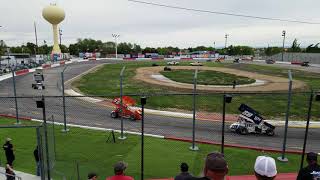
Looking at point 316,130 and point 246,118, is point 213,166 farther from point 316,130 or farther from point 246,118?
point 316,130

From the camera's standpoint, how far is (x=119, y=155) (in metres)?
14.3

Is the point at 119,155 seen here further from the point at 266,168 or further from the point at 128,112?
the point at 266,168

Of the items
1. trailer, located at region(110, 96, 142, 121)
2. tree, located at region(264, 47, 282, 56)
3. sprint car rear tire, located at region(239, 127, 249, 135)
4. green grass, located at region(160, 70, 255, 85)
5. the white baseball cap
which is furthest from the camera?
tree, located at region(264, 47, 282, 56)

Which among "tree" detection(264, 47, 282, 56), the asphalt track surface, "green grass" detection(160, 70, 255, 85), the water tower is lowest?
the asphalt track surface

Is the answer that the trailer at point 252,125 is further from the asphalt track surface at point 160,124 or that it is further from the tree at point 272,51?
the tree at point 272,51

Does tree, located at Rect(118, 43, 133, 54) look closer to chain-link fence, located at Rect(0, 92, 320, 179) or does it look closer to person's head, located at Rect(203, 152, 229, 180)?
chain-link fence, located at Rect(0, 92, 320, 179)

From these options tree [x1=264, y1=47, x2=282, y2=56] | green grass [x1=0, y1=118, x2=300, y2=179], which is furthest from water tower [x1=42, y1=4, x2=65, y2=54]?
tree [x1=264, y1=47, x2=282, y2=56]

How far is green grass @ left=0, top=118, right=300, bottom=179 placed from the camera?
40.9 ft

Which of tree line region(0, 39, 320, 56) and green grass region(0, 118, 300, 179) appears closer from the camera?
green grass region(0, 118, 300, 179)

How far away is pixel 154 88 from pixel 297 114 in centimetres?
1727

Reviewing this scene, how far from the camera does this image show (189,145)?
16062mm

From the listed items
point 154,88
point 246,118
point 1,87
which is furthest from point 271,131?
point 1,87

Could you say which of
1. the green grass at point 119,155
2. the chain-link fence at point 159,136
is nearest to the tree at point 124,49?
the chain-link fence at point 159,136

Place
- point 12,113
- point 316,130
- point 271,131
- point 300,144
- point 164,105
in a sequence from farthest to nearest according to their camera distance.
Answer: point 164,105
point 12,113
point 316,130
point 271,131
point 300,144
